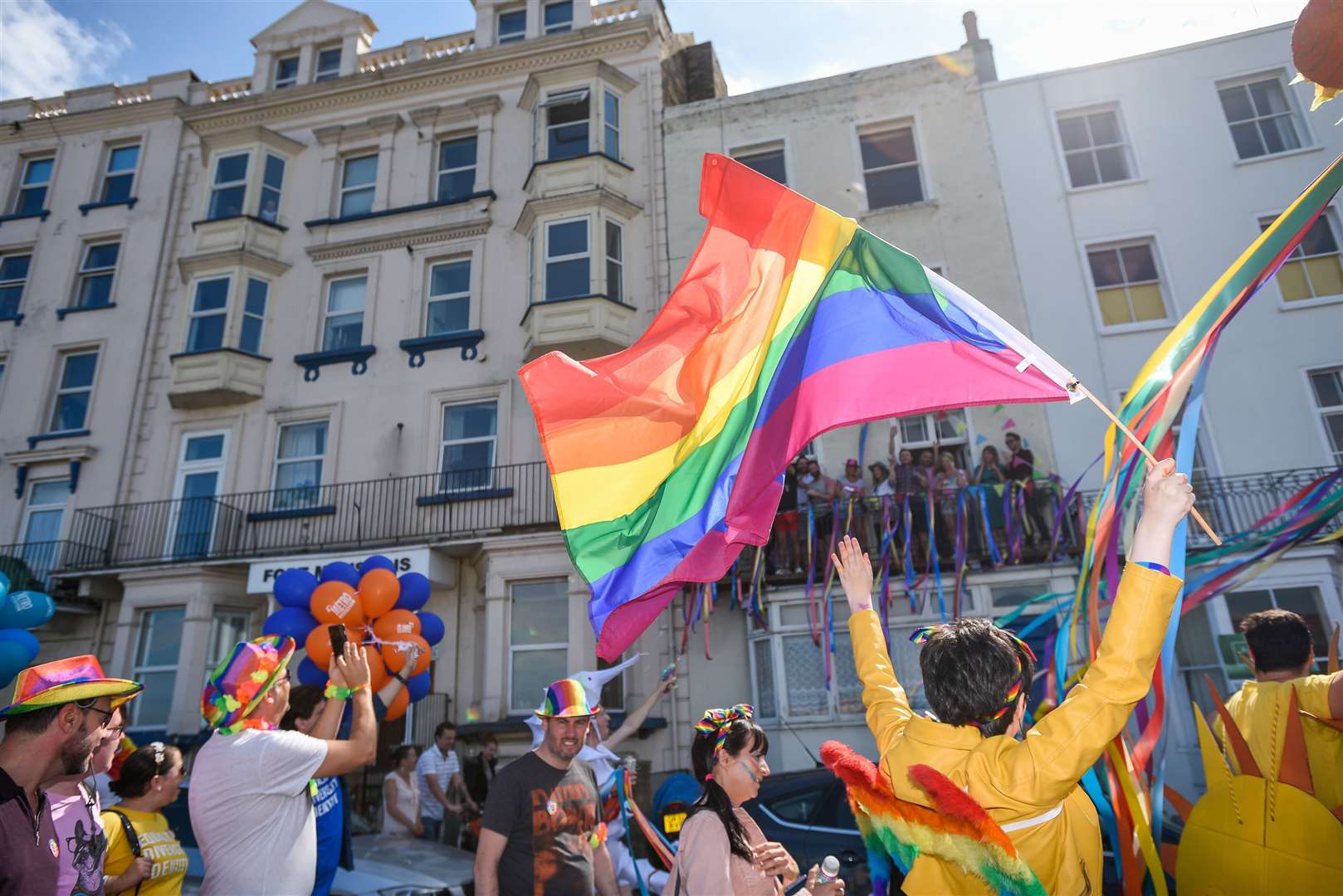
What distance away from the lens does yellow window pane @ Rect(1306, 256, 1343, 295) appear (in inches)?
530

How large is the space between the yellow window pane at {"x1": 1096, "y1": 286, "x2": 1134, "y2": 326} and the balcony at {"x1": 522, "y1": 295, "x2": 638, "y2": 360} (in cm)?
780

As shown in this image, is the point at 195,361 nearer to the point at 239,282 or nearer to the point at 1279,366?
the point at 239,282

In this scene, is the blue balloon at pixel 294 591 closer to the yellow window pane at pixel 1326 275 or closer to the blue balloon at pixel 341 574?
the blue balloon at pixel 341 574

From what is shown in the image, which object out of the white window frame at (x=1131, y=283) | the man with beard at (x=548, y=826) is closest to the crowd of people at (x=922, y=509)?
the white window frame at (x=1131, y=283)

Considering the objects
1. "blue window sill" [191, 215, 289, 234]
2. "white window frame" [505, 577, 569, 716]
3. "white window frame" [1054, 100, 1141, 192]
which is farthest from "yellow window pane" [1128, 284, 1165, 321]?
"blue window sill" [191, 215, 289, 234]

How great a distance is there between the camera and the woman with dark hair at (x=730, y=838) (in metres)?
3.10

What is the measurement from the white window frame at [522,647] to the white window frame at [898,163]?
28.2ft

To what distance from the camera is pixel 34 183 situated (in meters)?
19.2

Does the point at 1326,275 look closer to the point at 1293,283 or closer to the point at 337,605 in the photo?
the point at 1293,283

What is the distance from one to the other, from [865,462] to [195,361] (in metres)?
12.4

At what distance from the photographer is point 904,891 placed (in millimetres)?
2500

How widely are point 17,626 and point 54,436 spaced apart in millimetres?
9446

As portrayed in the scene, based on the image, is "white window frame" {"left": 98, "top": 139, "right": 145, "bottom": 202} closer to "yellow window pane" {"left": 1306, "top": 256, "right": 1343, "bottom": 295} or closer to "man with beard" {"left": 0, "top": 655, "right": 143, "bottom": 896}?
"man with beard" {"left": 0, "top": 655, "right": 143, "bottom": 896}

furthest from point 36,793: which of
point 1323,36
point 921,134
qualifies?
point 921,134
